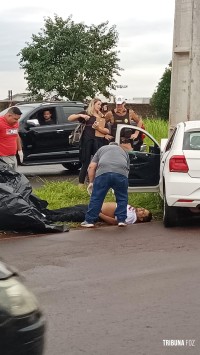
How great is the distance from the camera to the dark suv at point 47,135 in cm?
1777

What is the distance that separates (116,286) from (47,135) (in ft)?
35.9

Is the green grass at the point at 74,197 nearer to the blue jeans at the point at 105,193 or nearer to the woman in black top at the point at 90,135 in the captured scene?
the woman in black top at the point at 90,135

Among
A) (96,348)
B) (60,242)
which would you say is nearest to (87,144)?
(60,242)

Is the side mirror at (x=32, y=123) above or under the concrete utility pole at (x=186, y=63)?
under

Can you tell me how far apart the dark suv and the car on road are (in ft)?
45.9

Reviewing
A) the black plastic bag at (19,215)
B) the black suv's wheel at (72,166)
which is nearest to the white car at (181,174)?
the black plastic bag at (19,215)

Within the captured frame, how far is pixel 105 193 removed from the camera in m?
10.9

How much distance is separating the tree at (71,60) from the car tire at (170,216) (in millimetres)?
31180

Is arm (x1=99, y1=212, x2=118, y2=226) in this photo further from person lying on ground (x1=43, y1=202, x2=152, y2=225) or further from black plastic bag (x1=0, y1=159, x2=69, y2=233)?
black plastic bag (x1=0, y1=159, x2=69, y2=233)

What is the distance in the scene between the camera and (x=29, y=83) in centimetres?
4356

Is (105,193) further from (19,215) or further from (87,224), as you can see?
(19,215)

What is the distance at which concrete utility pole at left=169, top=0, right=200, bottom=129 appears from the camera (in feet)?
44.7

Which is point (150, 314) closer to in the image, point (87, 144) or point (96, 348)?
point (96, 348)

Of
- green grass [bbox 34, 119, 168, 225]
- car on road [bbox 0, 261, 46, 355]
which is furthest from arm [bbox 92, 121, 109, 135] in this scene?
car on road [bbox 0, 261, 46, 355]
